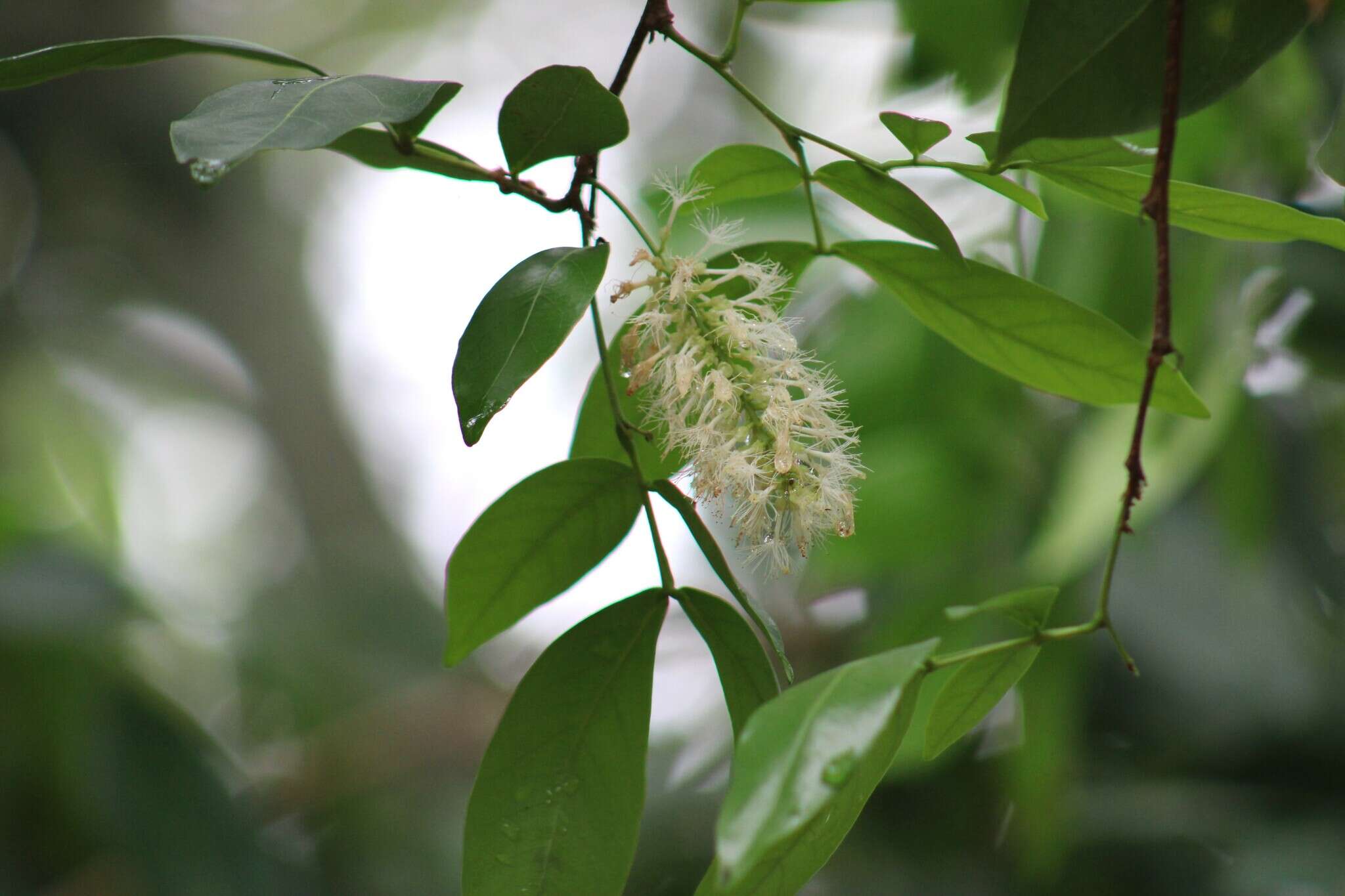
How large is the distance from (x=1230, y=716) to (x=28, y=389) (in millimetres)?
2580

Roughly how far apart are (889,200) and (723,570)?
192mm

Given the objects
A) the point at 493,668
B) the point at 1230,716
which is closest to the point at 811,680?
the point at 1230,716

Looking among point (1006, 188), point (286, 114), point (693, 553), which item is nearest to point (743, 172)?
point (1006, 188)

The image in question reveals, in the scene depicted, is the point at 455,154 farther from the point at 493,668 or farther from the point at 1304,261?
the point at 493,668

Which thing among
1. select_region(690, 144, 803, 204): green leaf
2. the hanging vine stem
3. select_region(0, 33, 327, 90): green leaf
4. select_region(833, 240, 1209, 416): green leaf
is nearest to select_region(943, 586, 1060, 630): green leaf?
the hanging vine stem

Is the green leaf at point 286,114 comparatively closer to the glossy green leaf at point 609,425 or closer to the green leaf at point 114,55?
the green leaf at point 114,55

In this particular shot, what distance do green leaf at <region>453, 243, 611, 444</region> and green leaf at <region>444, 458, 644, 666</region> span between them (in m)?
0.09

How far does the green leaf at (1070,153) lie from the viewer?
0.49 metres

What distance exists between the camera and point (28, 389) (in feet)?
8.45

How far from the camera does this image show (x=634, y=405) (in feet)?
2.09

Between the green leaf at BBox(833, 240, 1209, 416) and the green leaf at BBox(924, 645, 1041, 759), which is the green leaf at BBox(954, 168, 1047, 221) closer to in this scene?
the green leaf at BBox(833, 240, 1209, 416)

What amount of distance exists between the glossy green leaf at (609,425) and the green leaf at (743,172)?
98 mm

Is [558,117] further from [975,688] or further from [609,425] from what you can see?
[975,688]

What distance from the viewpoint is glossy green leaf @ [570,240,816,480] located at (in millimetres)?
630
